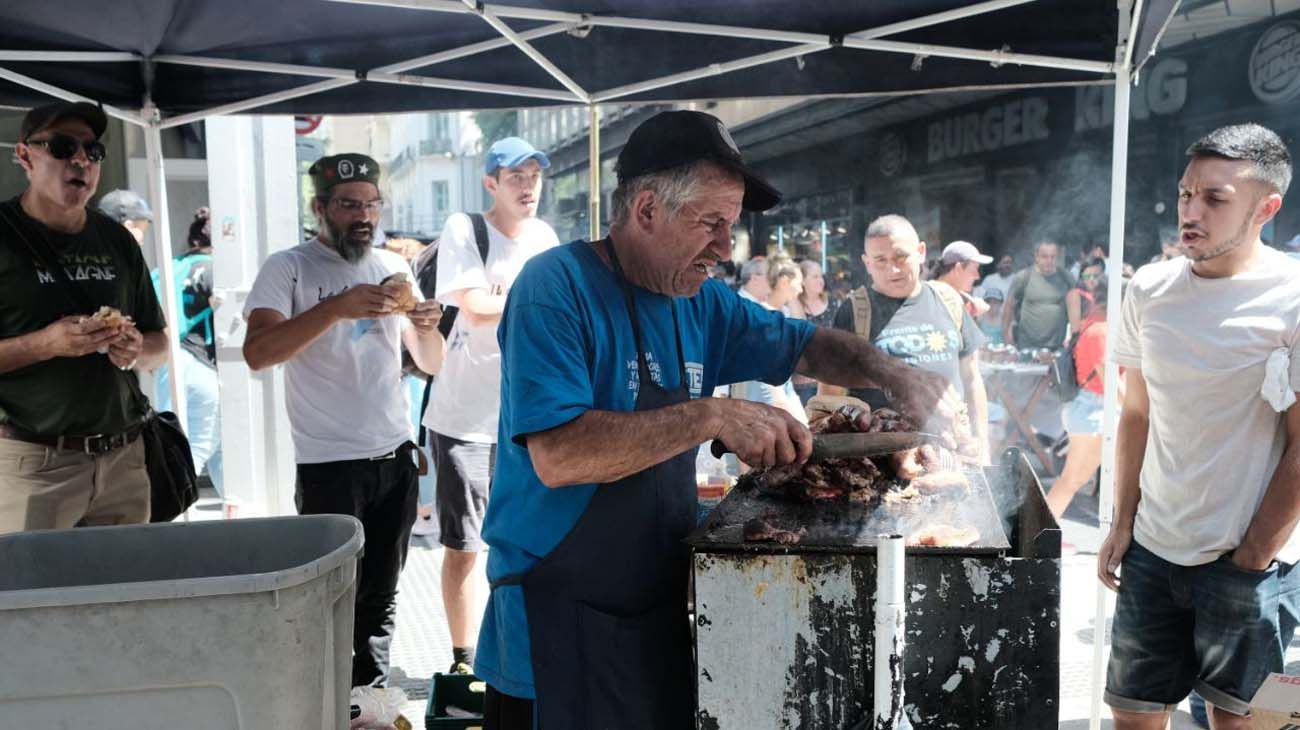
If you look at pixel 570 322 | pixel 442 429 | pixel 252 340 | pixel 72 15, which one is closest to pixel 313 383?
pixel 252 340

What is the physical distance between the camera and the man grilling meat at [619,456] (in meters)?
2.18

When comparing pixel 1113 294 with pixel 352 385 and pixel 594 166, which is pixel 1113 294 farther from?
pixel 352 385

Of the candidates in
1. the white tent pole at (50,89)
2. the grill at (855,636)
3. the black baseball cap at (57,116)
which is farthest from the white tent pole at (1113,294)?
the white tent pole at (50,89)

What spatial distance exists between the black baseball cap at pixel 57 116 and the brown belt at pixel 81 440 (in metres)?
1.01

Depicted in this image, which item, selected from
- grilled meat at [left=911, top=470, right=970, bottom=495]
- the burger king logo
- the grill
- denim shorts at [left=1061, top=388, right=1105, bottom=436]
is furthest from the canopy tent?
the burger king logo

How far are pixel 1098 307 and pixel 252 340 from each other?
7926 millimetres

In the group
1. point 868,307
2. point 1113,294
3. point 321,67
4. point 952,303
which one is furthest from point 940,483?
point 321,67

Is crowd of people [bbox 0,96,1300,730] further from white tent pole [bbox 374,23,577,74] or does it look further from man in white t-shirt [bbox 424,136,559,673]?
white tent pole [bbox 374,23,577,74]

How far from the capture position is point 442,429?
4.69m

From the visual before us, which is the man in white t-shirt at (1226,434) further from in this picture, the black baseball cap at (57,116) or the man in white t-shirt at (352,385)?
the black baseball cap at (57,116)

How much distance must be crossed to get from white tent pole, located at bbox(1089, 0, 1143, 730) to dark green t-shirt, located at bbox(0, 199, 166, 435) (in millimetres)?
3603

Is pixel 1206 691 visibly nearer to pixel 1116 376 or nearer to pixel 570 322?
pixel 1116 376

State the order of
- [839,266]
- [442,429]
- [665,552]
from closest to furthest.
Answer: [665,552] → [442,429] → [839,266]

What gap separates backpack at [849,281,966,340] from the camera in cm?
528
